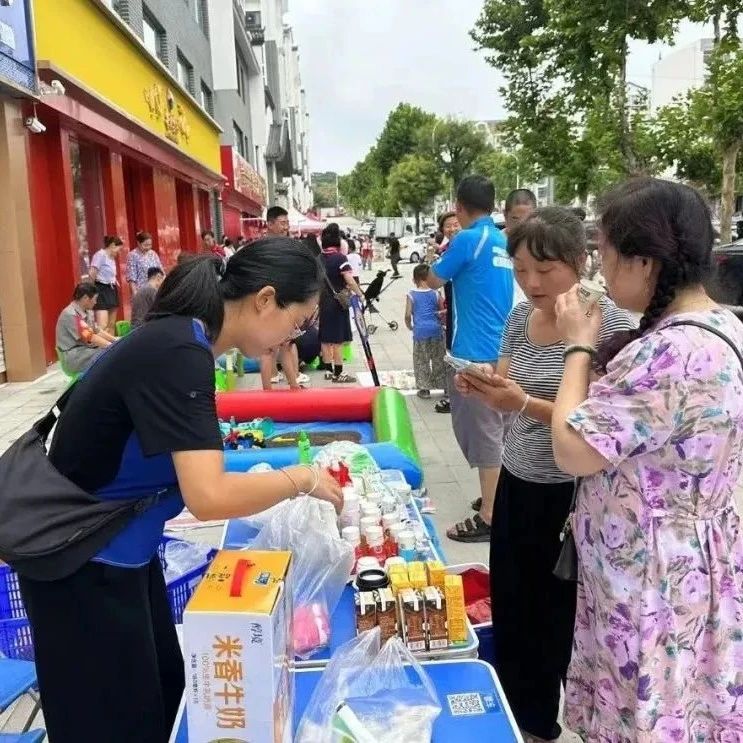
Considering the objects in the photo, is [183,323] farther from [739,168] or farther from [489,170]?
[489,170]

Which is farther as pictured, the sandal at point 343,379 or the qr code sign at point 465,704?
the sandal at point 343,379

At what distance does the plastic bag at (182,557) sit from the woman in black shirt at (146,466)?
3.81 ft

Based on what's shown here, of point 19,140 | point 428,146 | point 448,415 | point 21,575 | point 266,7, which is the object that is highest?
point 266,7

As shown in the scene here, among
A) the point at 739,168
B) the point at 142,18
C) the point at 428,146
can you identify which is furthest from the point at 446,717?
the point at 428,146

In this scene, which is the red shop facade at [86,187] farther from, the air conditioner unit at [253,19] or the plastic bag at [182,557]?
the air conditioner unit at [253,19]

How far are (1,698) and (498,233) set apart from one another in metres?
3.13

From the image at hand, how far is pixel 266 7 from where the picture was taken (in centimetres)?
4484

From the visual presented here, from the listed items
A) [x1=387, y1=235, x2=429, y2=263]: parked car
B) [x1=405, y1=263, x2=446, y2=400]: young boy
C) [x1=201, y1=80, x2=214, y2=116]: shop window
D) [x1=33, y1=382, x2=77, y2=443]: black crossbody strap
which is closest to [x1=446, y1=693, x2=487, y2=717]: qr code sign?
[x1=33, y1=382, x2=77, y2=443]: black crossbody strap

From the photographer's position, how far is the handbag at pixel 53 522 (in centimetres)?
146

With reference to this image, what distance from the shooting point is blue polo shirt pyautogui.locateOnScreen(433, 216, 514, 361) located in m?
3.98

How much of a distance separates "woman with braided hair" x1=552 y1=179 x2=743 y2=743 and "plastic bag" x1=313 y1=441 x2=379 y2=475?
67.3 inches

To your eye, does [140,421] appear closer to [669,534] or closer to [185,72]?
[669,534]

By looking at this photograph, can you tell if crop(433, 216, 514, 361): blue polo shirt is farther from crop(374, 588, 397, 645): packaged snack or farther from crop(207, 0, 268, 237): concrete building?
crop(207, 0, 268, 237): concrete building

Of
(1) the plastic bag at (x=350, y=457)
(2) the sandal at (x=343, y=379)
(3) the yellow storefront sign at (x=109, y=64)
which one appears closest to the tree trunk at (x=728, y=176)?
(2) the sandal at (x=343, y=379)
